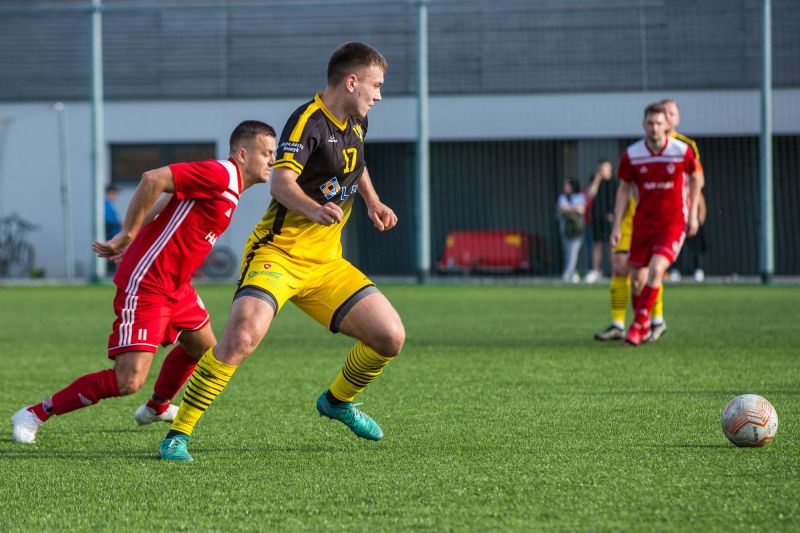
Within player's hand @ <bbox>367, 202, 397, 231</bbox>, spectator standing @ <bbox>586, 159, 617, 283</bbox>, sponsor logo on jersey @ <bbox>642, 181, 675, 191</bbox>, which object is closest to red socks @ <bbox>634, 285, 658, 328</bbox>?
sponsor logo on jersey @ <bbox>642, 181, 675, 191</bbox>

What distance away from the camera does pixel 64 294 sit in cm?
1966

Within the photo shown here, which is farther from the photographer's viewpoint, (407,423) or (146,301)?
(407,423)

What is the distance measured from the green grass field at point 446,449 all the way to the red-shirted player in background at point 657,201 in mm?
534

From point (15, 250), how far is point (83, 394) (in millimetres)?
20442

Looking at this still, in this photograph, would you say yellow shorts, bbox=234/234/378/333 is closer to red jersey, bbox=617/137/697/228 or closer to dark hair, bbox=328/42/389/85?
dark hair, bbox=328/42/389/85

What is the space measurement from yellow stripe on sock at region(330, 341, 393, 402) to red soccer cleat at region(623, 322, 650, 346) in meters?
5.01

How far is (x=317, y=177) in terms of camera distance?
5539mm

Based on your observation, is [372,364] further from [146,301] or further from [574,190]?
[574,190]

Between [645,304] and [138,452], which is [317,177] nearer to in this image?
[138,452]

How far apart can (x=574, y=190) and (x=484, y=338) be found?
1076 cm

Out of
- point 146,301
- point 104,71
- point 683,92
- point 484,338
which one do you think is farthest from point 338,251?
point 104,71

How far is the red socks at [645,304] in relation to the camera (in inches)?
405

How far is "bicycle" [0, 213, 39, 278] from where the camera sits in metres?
25.1

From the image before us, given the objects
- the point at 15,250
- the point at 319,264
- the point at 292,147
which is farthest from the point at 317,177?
the point at 15,250
